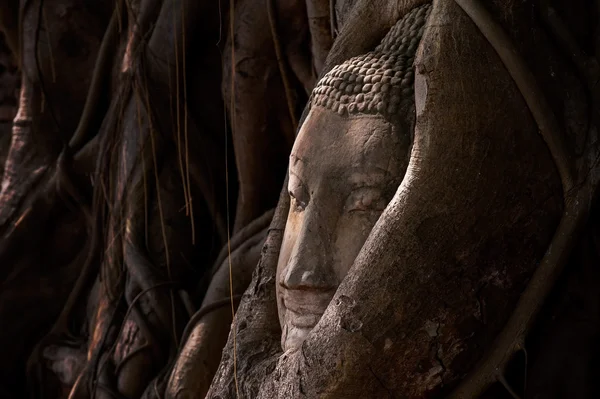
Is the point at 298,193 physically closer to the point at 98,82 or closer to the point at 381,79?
the point at 381,79

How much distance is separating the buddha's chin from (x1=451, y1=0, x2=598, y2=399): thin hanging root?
11.4 inches

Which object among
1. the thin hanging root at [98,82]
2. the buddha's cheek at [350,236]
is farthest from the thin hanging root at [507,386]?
the thin hanging root at [98,82]

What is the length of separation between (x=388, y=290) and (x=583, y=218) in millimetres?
274

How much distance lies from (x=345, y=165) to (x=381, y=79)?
5.4 inches

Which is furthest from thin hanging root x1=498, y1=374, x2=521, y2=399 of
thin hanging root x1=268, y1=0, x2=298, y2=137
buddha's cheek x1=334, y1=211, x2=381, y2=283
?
thin hanging root x1=268, y1=0, x2=298, y2=137

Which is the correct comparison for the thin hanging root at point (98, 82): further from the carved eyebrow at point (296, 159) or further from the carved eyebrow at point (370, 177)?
the carved eyebrow at point (370, 177)

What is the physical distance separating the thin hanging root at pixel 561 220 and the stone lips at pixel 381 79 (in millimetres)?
183

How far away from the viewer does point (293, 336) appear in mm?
1738

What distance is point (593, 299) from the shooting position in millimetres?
1535

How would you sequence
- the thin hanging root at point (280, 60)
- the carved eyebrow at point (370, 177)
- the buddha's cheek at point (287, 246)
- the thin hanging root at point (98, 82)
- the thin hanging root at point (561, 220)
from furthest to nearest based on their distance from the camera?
the thin hanging root at point (98, 82) → the thin hanging root at point (280, 60) → the buddha's cheek at point (287, 246) → the carved eyebrow at point (370, 177) → the thin hanging root at point (561, 220)

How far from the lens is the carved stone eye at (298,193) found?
174 centimetres

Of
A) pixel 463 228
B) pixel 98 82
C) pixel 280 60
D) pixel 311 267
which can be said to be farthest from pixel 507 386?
pixel 98 82

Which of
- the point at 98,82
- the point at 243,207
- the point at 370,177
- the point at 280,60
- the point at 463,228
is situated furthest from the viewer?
the point at 98,82

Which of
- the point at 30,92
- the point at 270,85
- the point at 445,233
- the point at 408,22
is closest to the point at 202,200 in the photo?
the point at 270,85
